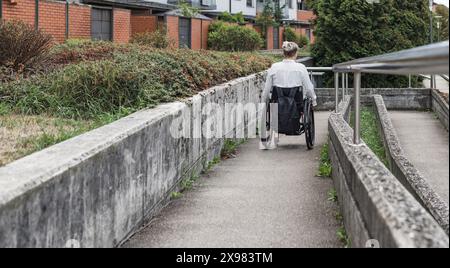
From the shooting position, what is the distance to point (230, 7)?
4828 centimetres

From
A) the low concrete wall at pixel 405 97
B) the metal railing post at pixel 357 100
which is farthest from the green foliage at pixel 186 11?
the metal railing post at pixel 357 100

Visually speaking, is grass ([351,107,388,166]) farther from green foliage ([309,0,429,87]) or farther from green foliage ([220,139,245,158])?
green foliage ([309,0,429,87])

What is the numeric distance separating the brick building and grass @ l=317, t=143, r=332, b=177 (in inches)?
349

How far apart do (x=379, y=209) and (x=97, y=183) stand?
167 centimetres

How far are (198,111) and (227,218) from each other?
218cm

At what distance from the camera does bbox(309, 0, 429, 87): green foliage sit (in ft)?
77.7

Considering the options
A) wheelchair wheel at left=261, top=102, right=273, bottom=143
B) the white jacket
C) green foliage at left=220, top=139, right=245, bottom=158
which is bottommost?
green foliage at left=220, top=139, right=245, bottom=158

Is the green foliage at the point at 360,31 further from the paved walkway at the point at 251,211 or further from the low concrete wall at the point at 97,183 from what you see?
the low concrete wall at the point at 97,183

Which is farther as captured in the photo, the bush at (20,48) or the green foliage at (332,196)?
the bush at (20,48)

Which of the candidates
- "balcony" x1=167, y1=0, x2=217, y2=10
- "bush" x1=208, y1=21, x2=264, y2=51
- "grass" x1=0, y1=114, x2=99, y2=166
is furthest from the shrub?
"balcony" x1=167, y1=0, x2=217, y2=10

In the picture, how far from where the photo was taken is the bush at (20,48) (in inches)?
365

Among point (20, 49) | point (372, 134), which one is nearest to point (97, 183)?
point (20, 49)

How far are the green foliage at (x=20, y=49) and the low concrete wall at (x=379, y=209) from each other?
219 inches

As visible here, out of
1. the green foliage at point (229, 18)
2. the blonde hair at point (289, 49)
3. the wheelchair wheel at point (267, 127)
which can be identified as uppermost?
the green foliage at point (229, 18)
